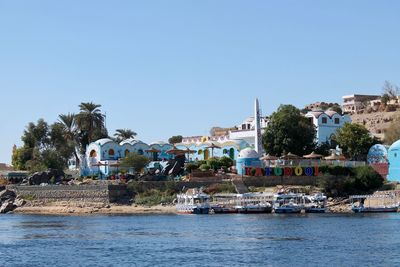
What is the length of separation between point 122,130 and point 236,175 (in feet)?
134

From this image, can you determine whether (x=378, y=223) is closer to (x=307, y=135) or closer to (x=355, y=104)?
(x=307, y=135)

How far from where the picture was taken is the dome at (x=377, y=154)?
9469 centimetres

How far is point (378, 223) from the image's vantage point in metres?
64.0

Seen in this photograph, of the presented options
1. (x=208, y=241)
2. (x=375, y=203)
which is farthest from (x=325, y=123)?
(x=208, y=241)

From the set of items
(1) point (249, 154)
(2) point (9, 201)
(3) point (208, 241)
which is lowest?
(3) point (208, 241)

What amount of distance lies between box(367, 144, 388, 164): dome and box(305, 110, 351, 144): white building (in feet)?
31.1

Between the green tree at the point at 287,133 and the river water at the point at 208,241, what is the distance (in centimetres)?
2508

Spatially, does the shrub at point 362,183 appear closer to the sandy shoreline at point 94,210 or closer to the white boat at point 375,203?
the white boat at point 375,203

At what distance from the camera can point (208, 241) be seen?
52688 millimetres

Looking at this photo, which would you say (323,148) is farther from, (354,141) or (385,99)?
(385,99)

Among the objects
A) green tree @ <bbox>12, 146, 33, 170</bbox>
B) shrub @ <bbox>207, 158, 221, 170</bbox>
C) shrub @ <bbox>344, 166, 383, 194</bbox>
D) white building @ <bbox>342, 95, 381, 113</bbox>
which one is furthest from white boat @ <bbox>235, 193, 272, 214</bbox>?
white building @ <bbox>342, 95, 381, 113</bbox>

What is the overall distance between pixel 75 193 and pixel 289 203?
24.9 metres

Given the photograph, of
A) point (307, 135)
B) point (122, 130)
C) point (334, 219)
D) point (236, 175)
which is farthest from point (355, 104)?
point (334, 219)

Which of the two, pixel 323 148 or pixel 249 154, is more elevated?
pixel 323 148
